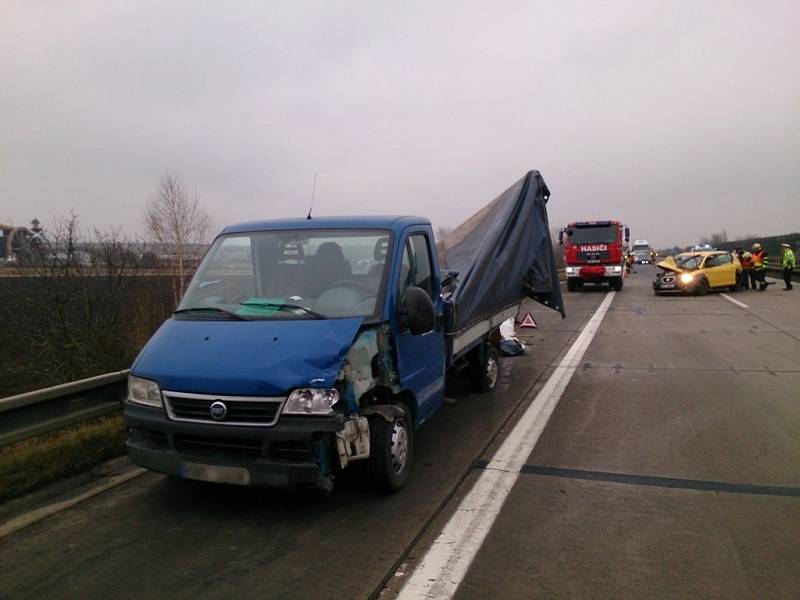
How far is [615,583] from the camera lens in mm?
3273

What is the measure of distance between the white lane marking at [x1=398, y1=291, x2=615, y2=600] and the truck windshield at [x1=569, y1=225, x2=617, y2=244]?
2056cm

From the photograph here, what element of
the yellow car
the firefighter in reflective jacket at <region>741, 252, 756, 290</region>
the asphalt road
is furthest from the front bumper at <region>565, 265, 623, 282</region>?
the asphalt road

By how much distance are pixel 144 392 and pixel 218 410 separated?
70 cm

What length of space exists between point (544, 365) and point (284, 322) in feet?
21.5

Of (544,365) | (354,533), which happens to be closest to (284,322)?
(354,533)

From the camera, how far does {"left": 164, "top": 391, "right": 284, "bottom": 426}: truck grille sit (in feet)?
12.4

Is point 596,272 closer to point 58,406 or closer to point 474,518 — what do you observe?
point 474,518

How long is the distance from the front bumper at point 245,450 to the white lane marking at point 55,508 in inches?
33.5

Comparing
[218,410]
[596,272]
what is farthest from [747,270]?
[218,410]

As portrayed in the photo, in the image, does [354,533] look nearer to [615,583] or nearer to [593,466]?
[615,583]

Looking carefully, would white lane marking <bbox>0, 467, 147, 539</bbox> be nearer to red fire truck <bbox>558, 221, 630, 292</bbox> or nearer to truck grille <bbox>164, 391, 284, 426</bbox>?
truck grille <bbox>164, 391, 284, 426</bbox>

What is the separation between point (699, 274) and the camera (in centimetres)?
2253

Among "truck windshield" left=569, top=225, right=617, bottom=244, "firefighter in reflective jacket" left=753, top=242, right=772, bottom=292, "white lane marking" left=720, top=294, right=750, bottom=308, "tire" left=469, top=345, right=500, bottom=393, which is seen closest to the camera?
"tire" left=469, top=345, right=500, bottom=393

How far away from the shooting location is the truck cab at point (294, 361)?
379 centimetres
